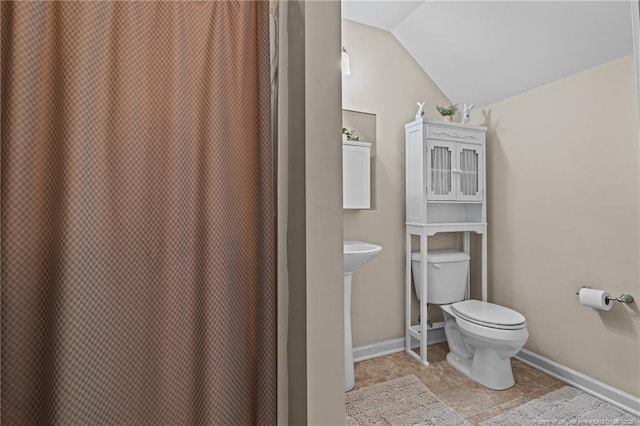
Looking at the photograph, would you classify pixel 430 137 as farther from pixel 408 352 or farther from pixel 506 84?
pixel 408 352

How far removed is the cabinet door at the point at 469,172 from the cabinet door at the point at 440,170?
5 centimetres

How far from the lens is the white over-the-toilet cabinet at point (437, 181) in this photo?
8.35 ft

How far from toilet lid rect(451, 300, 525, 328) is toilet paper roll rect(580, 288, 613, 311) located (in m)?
0.37

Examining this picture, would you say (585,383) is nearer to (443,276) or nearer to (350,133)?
(443,276)

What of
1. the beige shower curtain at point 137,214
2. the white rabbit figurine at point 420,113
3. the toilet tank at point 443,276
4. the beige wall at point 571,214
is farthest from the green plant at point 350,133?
the beige shower curtain at point 137,214

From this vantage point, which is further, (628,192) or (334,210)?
(628,192)

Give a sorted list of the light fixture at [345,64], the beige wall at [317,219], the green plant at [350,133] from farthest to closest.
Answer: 1. the green plant at [350,133]
2. the light fixture at [345,64]
3. the beige wall at [317,219]

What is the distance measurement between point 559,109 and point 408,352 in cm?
211

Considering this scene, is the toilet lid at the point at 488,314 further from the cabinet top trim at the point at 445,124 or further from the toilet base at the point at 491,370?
the cabinet top trim at the point at 445,124

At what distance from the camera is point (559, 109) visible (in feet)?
7.57

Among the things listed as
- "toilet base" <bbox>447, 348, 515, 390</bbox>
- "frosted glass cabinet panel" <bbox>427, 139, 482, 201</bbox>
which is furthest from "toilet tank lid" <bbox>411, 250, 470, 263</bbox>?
"toilet base" <bbox>447, 348, 515, 390</bbox>

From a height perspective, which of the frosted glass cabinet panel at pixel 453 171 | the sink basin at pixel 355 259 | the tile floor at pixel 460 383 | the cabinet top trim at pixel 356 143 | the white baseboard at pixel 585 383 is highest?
the cabinet top trim at pixel 356 143

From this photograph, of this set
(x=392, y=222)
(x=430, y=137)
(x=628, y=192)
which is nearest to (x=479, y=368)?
(x=392, y=222)

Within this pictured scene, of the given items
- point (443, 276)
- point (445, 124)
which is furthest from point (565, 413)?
point (445, 124)
